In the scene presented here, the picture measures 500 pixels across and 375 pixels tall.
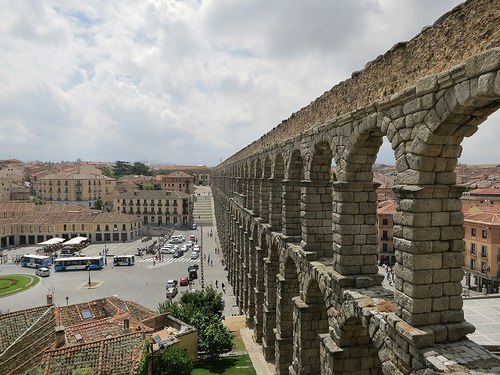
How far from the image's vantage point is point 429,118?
7.51m

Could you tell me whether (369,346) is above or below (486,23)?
below

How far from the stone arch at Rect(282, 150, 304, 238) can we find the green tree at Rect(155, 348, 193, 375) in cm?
1000

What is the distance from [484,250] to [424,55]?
39.8 metres

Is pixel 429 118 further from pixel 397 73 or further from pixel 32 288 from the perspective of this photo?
pixel 32 288

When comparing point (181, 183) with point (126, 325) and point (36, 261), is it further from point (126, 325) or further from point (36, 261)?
point (126, 325)

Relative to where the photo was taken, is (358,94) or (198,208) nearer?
(358,94)

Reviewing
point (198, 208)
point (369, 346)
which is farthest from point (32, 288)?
point (198, 208)

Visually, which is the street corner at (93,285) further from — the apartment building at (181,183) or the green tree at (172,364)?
the apartment building at (181,183)

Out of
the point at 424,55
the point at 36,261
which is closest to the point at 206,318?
the point at 424,55

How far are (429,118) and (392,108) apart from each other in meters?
1.33

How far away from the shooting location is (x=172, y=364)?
2161 cm

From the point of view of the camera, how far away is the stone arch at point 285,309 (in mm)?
17641

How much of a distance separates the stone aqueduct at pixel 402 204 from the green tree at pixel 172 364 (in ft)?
29.0

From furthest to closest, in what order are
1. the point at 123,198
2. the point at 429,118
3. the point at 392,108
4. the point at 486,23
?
the point at 123,198, the point at 392,108, the point at 429,118, the point at 486,23
